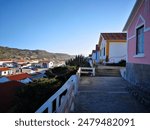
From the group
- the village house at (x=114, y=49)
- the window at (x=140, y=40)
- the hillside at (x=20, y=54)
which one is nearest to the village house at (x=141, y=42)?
the window at (x=140, y=40)

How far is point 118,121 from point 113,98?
294 centimetres

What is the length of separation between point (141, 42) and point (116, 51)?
A: 11536 mm

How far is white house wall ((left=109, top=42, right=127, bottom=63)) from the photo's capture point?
751 inches

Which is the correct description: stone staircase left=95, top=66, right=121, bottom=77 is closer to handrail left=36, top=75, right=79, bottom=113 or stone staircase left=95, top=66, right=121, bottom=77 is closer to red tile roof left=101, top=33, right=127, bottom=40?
red tile roof left=101, top=33, right=127, bottom=40

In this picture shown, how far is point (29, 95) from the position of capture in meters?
6.84

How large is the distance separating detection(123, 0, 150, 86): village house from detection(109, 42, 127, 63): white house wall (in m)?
9.31

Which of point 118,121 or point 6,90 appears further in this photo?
point 6,90

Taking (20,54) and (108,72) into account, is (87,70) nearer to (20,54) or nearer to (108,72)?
(108,72)

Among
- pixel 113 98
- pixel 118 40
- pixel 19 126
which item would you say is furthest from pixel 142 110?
pixel 118 40

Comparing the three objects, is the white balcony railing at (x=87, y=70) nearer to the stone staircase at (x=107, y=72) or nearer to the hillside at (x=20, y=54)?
the stone staircase at (x=107, y=72)

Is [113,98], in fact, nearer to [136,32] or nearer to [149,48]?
[149,48]

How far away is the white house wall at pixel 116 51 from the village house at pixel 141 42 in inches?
366

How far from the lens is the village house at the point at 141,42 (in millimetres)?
6789

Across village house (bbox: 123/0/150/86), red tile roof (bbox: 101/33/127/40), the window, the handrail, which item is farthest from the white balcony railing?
the handrail
